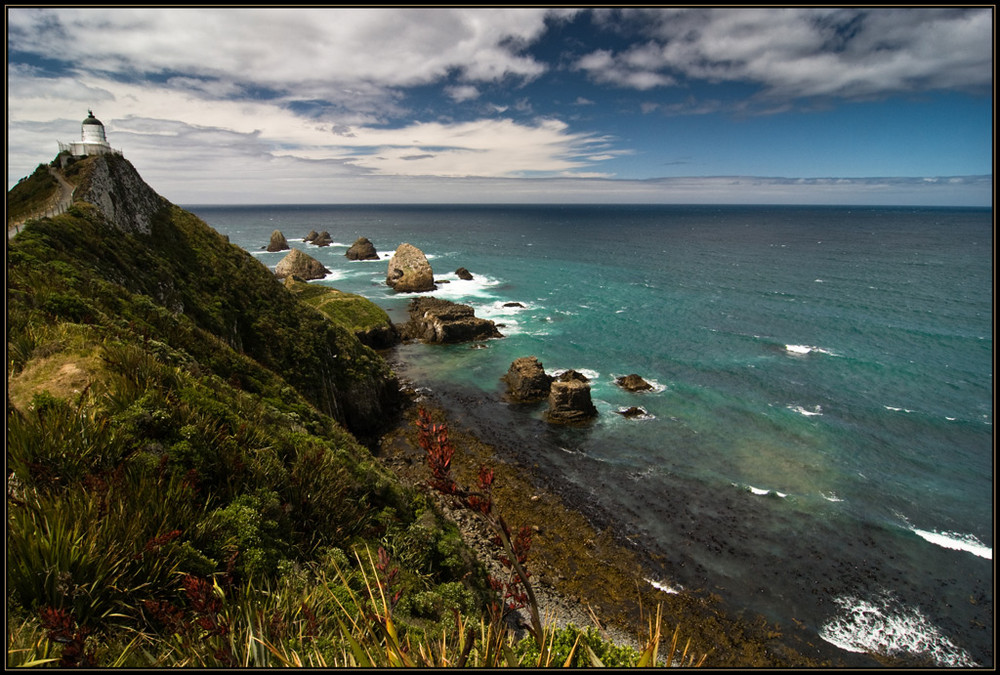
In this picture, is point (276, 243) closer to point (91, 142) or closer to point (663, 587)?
point (91, 142)

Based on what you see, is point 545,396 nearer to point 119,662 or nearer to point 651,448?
point 651,448

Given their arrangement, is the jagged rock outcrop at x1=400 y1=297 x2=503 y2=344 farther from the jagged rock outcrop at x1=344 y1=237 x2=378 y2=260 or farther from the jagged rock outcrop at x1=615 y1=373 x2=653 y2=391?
the jagged rock outcrop at x1=344 y1=237 x2=378 y2=260

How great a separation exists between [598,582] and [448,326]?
34956 millimetres

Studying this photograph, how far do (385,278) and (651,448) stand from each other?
70473 mm

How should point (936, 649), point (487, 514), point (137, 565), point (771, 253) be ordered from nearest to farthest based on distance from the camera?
point (487, 514) → point (137, 565) → point (936, 649) → point (771, 253)

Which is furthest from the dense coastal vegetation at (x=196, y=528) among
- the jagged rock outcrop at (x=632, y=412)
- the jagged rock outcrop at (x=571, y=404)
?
the jagged rock outcrop at (x=632, y=412)

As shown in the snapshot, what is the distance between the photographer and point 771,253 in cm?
11669

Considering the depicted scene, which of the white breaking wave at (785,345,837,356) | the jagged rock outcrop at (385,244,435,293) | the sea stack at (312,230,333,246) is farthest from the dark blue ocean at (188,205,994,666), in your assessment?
the sea stack at (312,230,333,246)

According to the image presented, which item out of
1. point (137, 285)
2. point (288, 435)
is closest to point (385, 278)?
point (137, 285)

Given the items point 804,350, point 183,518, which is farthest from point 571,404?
point 804,350

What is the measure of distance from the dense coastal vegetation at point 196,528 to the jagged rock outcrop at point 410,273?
56425 millimetres

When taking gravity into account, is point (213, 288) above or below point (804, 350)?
Answer: above

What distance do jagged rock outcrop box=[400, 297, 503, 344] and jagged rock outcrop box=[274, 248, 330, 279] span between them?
1685 inches

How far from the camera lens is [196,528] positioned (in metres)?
6.69
